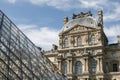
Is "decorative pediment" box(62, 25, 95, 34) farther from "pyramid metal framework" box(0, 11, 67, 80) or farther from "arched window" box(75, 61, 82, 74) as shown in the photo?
"pyramid metal framework" box(0, 11, 67, 80)

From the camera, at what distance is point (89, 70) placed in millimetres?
57625

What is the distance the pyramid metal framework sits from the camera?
22422 millimetres

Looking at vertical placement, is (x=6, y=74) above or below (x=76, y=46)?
below

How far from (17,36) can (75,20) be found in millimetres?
34714

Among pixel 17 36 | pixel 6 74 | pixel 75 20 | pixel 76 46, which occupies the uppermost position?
pixel 75 20

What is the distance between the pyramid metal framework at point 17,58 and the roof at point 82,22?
28695 millimetres

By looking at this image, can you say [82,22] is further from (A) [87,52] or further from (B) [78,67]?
(B) [78,67]

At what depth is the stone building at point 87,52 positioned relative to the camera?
5744 centimetres

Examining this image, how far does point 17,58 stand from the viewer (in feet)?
81.5

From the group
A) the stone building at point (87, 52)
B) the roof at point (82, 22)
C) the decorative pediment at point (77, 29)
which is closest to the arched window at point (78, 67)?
the stone building at point (87, 52)

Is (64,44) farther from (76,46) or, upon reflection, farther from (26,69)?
(26,69)

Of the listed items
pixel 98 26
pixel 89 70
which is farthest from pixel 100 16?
pixel 89 70

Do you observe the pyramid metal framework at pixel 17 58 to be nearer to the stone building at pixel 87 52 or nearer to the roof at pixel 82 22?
the stone building at pixel 87 52

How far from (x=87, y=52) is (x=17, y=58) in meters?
35.1
